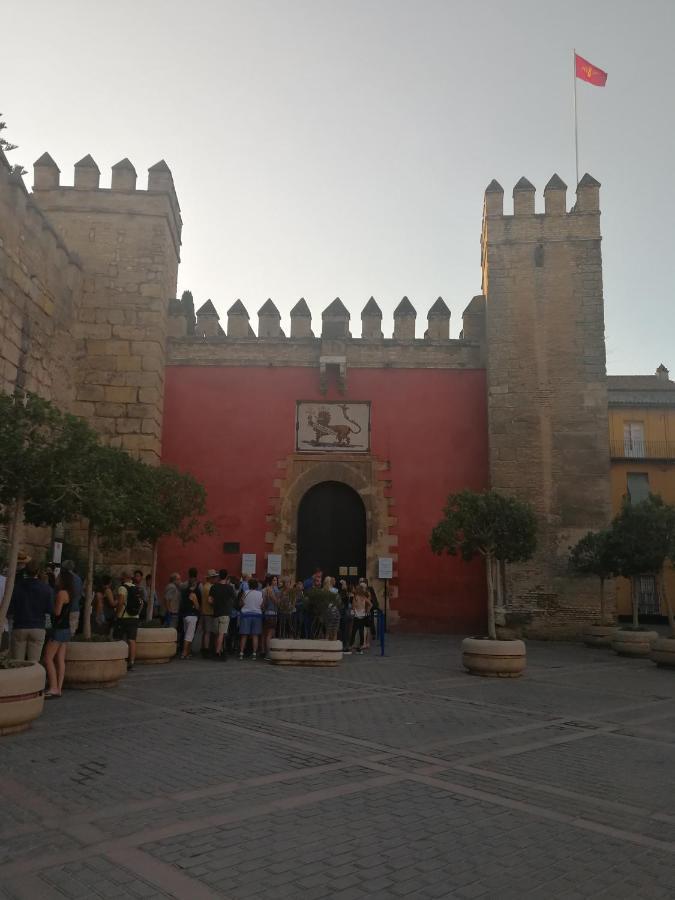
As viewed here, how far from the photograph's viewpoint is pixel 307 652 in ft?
31.9

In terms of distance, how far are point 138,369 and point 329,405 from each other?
13.0 feet

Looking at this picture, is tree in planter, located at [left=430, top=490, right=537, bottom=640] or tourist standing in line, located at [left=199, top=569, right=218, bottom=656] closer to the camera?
tree in planter, located at [left=430, top=490, right=537, bottom=640]

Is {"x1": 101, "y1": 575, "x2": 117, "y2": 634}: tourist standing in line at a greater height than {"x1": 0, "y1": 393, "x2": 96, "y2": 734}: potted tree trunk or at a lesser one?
lesser

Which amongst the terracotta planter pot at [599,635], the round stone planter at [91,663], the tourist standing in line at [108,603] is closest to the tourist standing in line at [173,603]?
the tourist standing in line at [108,603]

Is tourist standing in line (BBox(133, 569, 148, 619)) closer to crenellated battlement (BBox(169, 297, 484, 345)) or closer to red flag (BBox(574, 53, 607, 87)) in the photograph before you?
crenellated battlement (BBox(169, 297, 484, 345))

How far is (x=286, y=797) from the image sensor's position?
3846mm

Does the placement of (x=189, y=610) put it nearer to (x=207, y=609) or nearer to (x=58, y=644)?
(x=207, y=609)

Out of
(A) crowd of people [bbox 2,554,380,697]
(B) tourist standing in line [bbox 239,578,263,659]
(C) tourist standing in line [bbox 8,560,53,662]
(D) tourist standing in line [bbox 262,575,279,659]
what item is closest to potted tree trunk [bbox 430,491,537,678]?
(A) crowd of people [bbox 2,554,380,697]

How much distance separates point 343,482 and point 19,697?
34.7 feet

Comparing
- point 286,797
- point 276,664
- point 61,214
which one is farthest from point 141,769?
point 61,214

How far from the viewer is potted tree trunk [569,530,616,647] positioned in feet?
42.6

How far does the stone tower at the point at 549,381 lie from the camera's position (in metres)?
14.5

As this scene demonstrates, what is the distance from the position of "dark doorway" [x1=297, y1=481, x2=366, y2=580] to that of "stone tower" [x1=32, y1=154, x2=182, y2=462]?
11.0 ft

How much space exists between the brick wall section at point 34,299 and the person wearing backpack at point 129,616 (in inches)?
149
